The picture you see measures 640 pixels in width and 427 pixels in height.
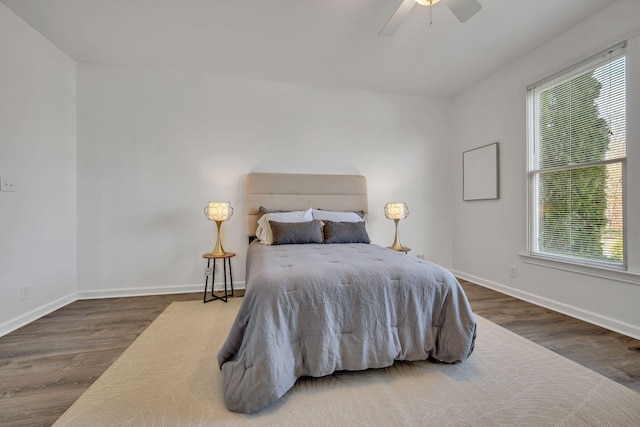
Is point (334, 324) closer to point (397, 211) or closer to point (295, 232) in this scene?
point (295, 232)

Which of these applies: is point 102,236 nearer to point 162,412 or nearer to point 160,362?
point 160,362

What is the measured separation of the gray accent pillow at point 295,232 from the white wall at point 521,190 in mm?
2294

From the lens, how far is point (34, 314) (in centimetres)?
256

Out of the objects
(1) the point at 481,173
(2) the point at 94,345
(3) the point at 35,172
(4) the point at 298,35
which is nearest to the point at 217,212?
(2) the point at 94,345

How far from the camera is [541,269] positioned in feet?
9.69

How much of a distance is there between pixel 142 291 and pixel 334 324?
111 inches

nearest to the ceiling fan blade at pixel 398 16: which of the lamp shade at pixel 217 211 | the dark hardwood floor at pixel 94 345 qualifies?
the lamp shade at pixel 217 211

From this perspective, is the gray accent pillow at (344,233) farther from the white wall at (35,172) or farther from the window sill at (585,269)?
the white wall at (35,172)

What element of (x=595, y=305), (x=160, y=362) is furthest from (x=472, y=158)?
(x=160, y=362)

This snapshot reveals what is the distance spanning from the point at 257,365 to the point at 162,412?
516mm

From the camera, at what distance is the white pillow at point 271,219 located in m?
3.04

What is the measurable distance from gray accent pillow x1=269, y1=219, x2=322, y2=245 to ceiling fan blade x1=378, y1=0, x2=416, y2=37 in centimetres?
188

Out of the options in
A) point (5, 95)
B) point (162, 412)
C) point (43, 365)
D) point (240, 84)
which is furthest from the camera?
point (240, 84)

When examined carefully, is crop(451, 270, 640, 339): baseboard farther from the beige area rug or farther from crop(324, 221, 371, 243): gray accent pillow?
crop(324, 221, 371, 243): gray accent pillow
